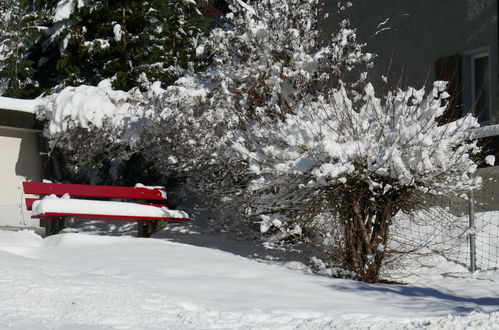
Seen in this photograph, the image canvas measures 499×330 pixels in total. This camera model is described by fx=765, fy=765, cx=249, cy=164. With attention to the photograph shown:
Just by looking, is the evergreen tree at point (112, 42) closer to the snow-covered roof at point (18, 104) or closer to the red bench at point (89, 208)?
the snow-covered roof at point (18, 104)

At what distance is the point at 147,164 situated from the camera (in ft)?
47.3

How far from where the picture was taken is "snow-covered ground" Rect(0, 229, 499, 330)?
19.7 feet

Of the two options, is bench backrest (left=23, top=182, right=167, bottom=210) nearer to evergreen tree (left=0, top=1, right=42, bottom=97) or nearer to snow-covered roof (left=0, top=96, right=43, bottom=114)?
snow-covered roof (left=0, top=96, right=43, bottom=114)

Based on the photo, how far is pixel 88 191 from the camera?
35.6 ft

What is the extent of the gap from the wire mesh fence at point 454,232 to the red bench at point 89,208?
3380 mm

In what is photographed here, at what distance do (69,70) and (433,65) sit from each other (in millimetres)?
7587

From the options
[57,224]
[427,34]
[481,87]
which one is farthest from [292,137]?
[427,34]

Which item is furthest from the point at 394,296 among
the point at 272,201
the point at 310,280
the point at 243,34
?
the point at 243,34

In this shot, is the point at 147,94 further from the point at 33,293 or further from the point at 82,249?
the point at 33,293

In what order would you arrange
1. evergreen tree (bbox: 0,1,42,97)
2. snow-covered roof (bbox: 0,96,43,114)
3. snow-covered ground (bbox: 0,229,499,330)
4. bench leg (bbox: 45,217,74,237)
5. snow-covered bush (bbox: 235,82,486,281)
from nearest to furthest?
snow-covered ground (bbox: 0,229,499,330) → snow-covered bush (bbox: 235,82,486,281) → bench leg (bbox: 45,217,74,237) → snow-covered roof (bbox: 0,96,43,114) → evergreen tree (bbox: 0,1,42,97)

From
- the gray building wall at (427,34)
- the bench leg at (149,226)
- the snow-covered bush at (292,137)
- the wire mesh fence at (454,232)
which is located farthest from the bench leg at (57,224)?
the gray building wall at (427,34)

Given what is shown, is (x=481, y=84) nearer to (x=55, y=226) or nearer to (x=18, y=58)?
(x=55, y=226)

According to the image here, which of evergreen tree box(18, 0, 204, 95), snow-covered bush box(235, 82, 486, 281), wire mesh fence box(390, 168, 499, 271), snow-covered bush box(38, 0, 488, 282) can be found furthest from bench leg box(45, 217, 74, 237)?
evergreen tree box(18, 0, 204, 95)

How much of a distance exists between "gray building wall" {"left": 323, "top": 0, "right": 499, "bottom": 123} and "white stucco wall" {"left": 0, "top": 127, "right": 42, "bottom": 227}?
22.2 ft
